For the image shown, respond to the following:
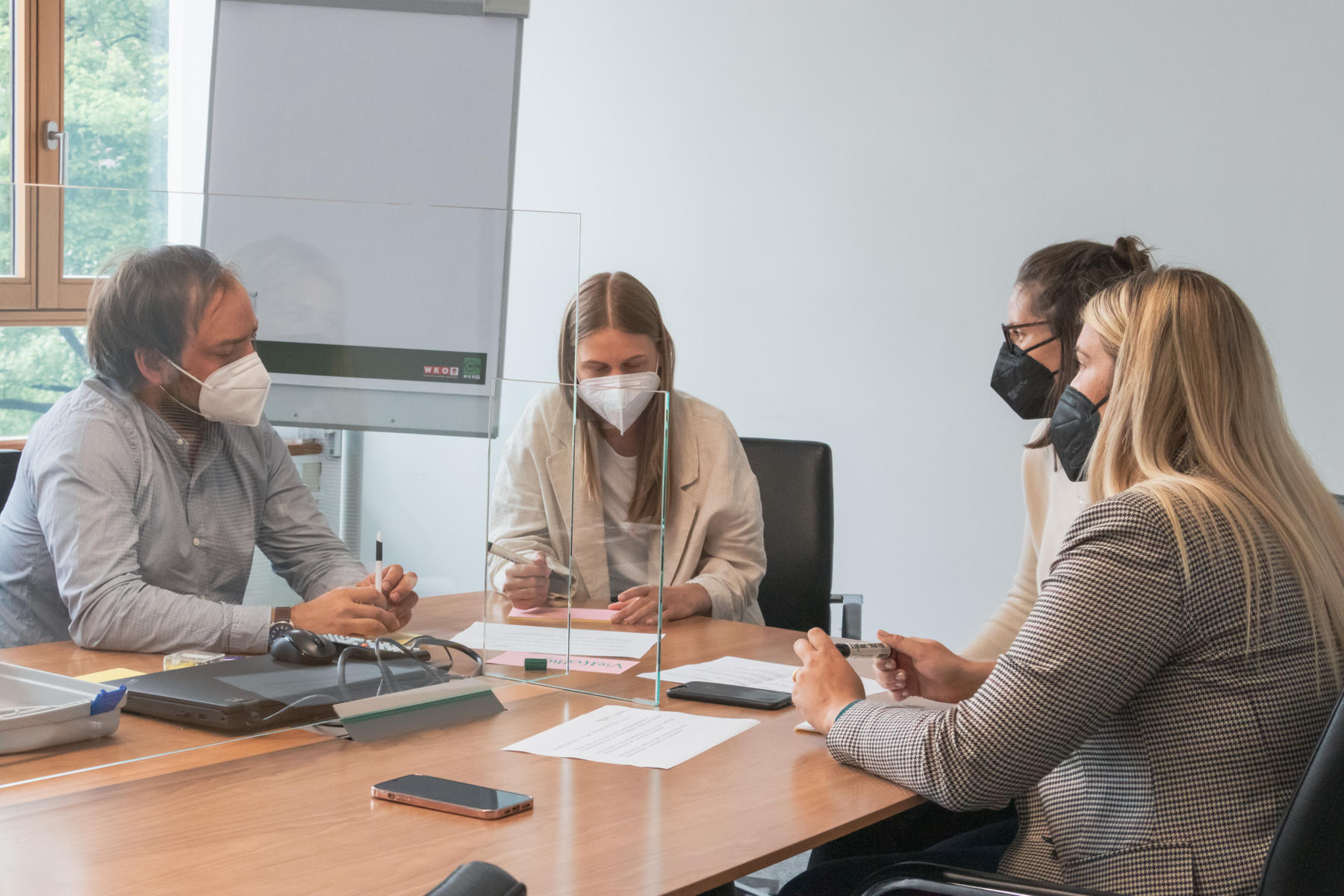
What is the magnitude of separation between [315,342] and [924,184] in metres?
2.19

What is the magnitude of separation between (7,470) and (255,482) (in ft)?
0.87

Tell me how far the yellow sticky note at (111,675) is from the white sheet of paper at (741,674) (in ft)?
2.07

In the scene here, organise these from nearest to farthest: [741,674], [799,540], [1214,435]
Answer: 1. [1214,435]
2. [741,674]
3. [799,540]

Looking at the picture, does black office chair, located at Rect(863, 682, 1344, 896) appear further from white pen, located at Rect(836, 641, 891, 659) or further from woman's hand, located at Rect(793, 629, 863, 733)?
white pen, located at Rect(836, 641, 891, 659)

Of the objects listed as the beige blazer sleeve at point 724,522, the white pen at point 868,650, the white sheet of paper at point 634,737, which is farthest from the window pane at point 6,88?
the white pen at point 868,650

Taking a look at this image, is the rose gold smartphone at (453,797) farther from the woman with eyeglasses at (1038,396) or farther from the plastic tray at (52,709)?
the woman with eyeglasses at (1038,396)

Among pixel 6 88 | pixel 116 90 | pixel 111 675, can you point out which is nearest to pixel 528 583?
pixel 111 675

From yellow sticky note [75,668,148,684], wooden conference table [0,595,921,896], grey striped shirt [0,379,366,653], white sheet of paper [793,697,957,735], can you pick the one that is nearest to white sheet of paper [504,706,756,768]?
wooden conference table [0,595,921,896]

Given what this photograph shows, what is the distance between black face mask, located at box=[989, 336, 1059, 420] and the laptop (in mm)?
1266

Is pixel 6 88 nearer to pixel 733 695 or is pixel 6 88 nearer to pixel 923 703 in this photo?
pixel 733 695

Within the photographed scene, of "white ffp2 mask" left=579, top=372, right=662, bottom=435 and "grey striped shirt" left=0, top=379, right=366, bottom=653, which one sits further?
"white ffp2 mask" left=579, top=372, right=662, bottom=435

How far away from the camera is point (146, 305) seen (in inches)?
51.2

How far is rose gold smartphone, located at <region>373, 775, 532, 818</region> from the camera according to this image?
114 cm

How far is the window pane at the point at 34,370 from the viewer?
123 cm
